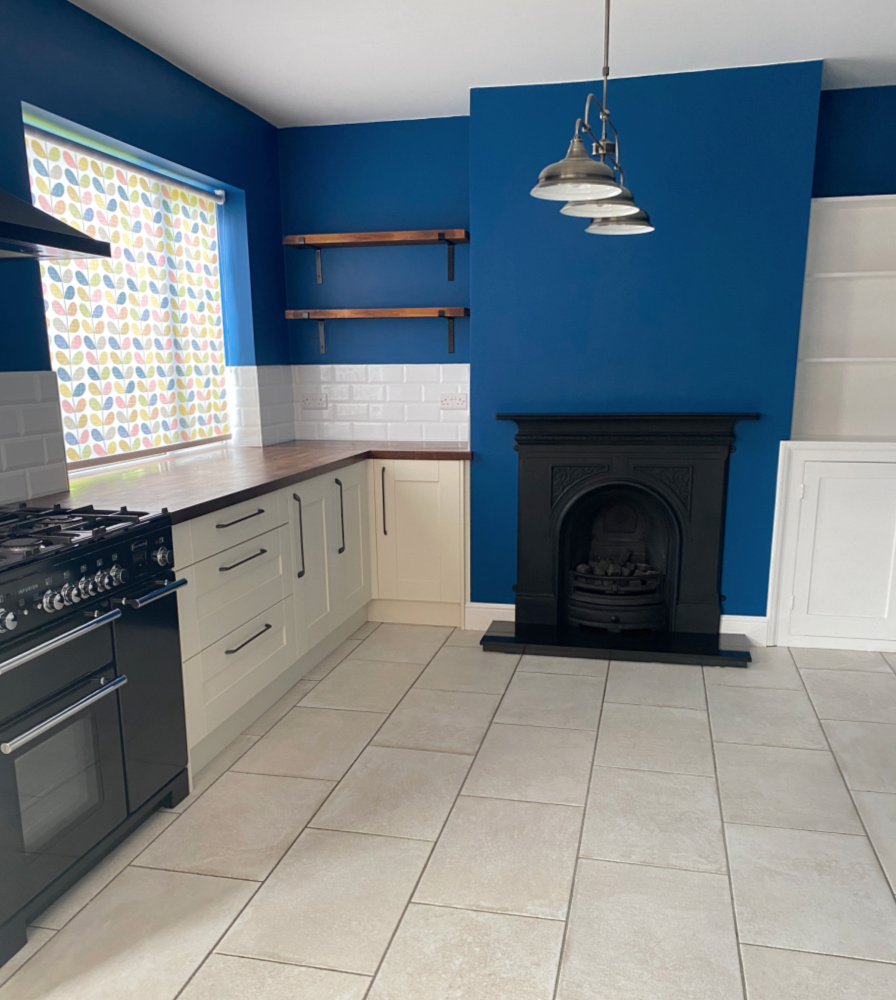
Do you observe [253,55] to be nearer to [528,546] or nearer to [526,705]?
[528,546]

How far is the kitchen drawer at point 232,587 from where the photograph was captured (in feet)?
8.32

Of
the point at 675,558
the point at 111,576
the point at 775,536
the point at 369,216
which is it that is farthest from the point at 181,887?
the point at 369,216

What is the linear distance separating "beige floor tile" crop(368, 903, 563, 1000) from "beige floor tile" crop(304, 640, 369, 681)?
160 centimetres

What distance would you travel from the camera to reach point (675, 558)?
3.81m

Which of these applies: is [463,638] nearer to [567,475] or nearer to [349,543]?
[349,543]

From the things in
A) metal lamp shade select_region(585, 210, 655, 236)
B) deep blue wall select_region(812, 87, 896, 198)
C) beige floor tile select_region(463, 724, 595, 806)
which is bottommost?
beige floor tile select_region(463, 724, 595, 806)

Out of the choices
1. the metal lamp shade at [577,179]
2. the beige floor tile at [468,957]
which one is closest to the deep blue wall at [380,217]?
the metal lamp shade at [577,179]

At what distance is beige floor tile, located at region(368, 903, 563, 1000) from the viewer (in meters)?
1.73

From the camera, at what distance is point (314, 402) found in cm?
455

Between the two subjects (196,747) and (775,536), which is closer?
(196,747)

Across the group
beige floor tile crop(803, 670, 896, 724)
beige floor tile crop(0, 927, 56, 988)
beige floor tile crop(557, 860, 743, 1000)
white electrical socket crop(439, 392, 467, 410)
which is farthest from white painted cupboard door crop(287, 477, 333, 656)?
beige floor tile crop(803, 670, 896, 724)

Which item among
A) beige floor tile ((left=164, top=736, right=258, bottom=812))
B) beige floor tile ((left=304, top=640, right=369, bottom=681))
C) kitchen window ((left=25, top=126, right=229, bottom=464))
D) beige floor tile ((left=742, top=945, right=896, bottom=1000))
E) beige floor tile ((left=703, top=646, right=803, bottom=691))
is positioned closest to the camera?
beige floor tile ((left=742, top=945, right=896, bottom=1000))

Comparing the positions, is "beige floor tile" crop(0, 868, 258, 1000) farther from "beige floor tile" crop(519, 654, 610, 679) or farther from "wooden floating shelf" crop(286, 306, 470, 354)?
"wooden floating shelf" crop(286, 306, 470, 354)

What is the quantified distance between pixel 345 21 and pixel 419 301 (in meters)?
1.55
